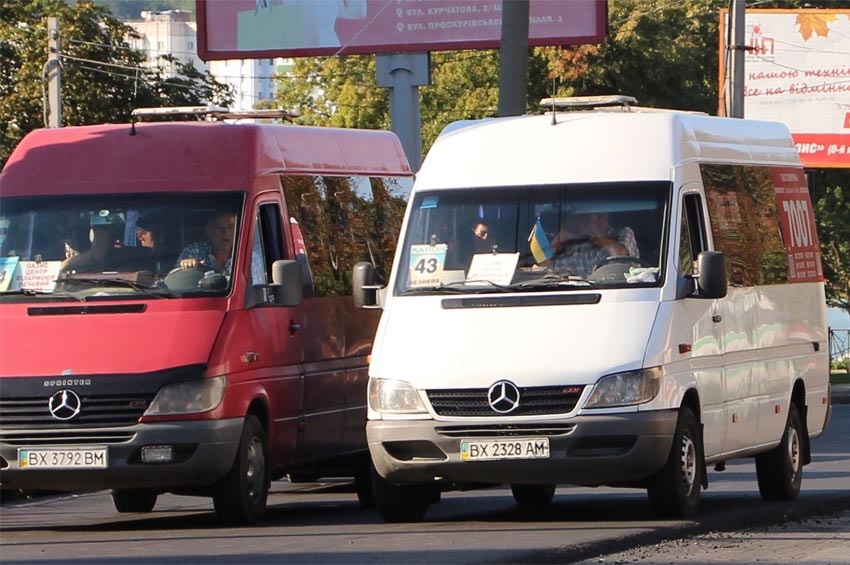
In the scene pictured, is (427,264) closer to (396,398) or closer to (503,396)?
(396,398)

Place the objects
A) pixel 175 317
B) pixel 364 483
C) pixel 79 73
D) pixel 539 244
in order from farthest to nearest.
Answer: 1. pixel 79 73
2. pixel 364 483
3. pixel 539 244
4. pixel 175 317

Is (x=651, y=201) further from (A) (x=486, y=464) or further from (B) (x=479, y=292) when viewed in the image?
(A) (x=486, y=464)

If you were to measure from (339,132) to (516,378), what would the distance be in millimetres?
4347

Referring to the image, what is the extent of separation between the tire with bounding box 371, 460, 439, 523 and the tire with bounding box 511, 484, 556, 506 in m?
1.14

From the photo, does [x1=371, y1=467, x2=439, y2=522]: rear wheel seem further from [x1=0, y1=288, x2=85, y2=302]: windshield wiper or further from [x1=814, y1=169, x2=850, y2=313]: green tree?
[x1=814, y1=169, x2=850, y2=313]: green tree

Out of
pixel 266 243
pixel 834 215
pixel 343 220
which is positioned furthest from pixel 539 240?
pixel 834 215

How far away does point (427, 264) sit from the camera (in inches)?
502

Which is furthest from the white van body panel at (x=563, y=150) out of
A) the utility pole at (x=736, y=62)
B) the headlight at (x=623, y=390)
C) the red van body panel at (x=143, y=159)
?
the utility pole at (x=736, y=62)

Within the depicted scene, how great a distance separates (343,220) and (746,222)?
123 inches

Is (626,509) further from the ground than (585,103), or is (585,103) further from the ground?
(585,103)

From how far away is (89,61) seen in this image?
4334cm

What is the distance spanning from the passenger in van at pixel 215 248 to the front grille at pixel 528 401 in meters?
1.94

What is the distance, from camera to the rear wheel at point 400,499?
12805 millimetres

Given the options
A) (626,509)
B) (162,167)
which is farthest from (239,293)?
(626,509)
